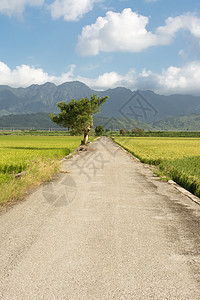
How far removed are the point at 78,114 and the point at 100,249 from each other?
3117 cm

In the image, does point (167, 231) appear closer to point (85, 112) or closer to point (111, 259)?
point (111, 259)

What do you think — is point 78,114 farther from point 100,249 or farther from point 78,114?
point 100,249

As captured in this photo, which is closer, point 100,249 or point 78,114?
point 100,249

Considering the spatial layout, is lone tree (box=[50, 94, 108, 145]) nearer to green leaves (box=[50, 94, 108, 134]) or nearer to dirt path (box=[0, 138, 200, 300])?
green leaves (box=[50, 94, 108, 134])

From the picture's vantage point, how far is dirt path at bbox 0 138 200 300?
333 cm

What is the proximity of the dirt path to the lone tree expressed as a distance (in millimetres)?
26498

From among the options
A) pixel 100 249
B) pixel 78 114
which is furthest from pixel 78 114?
pixel 100 249

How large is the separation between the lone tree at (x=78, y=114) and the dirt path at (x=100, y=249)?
86.9ft

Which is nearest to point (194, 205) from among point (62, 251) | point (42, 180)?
point (62, 251)

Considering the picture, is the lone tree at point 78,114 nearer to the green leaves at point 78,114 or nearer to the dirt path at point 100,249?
Answer: the green leaves at point 78,114

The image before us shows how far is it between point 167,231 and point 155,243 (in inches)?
31.0

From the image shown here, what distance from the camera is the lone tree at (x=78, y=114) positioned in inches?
1346

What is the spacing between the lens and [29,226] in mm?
5730

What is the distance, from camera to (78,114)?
34781 mm
